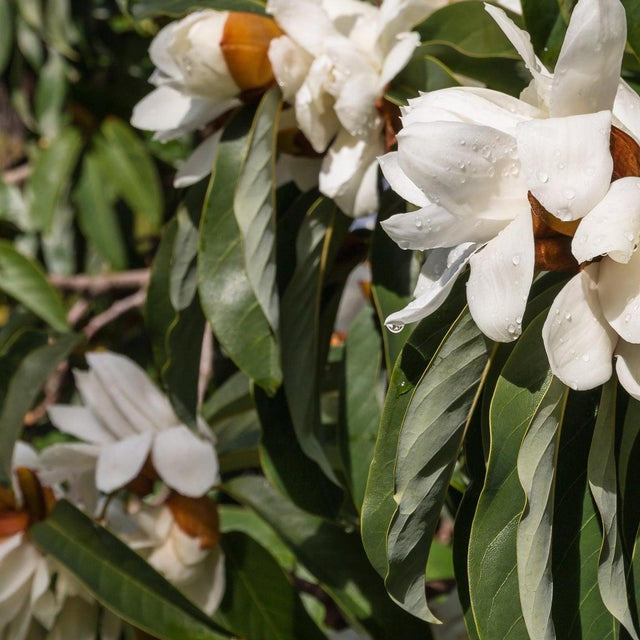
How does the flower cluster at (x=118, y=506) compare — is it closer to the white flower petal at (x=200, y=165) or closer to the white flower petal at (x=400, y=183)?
the white flower petal at (x=200, y=165)

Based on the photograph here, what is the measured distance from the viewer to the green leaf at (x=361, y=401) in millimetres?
873

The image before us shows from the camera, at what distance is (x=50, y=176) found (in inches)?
84.6

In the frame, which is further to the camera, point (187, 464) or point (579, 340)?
point (187, 464)

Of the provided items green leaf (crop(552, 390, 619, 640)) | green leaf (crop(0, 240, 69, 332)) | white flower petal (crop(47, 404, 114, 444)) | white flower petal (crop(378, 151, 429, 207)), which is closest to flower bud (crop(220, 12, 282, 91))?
white flower petal (crop(378, 151, 429, 207))

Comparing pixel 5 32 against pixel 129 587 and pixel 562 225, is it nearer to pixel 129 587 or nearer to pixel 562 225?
pixel 129 587

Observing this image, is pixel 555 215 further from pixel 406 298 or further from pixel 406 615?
pixel 406 615

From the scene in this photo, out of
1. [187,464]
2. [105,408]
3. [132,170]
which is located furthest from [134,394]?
[132,170]

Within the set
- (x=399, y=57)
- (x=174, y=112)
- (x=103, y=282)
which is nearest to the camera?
(x=399, y=57)

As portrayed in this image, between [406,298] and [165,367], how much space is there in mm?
261

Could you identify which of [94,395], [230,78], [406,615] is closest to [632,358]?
[230,78]

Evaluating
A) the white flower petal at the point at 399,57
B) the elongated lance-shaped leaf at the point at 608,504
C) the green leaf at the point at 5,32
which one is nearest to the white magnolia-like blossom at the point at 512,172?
the elongated lance-shaped leaf at the point at 608,504

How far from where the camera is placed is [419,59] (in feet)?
2.63

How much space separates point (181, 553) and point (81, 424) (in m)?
0.23

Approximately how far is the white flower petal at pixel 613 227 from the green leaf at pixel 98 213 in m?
1.71
